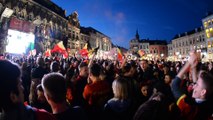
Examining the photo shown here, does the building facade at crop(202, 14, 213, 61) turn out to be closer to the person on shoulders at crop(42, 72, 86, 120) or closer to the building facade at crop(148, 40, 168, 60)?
the building facade at crop(148, 40, 168, 60)

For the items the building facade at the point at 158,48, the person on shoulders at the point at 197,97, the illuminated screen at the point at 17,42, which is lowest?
the person on shoulders at the point at 197,97

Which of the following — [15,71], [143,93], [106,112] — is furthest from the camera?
[143,93]

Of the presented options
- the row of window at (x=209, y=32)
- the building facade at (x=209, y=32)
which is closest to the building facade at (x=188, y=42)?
the building facade at (x=209, y=32)

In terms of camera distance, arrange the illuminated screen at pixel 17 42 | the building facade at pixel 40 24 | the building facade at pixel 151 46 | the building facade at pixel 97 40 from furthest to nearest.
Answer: the building facade at pixel 151 46, the building facade at pixel 97 40, the building facade at pixel 40 24, the illuminated screen at pixel 17 42

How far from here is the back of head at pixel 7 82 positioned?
1.88m

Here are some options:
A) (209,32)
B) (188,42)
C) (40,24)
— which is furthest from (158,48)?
(40,24)

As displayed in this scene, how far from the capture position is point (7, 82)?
189cm

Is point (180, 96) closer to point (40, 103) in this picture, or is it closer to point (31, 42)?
point (40, 103)

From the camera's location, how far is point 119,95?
12.7ft

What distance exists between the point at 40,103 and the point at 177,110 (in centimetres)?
291

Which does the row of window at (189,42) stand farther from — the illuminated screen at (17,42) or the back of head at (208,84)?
the back of head at (208,84)

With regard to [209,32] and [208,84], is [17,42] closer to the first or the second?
[208,84]

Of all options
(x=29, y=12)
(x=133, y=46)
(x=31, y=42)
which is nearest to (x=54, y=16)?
(x=29, y=12)

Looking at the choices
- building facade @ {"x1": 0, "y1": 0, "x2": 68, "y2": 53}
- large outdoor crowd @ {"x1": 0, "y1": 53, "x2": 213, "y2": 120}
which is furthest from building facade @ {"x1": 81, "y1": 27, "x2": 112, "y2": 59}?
large outdoor crowd @ {"x1": 0, "y1": 53, "x2": 213, "y2": 120}
